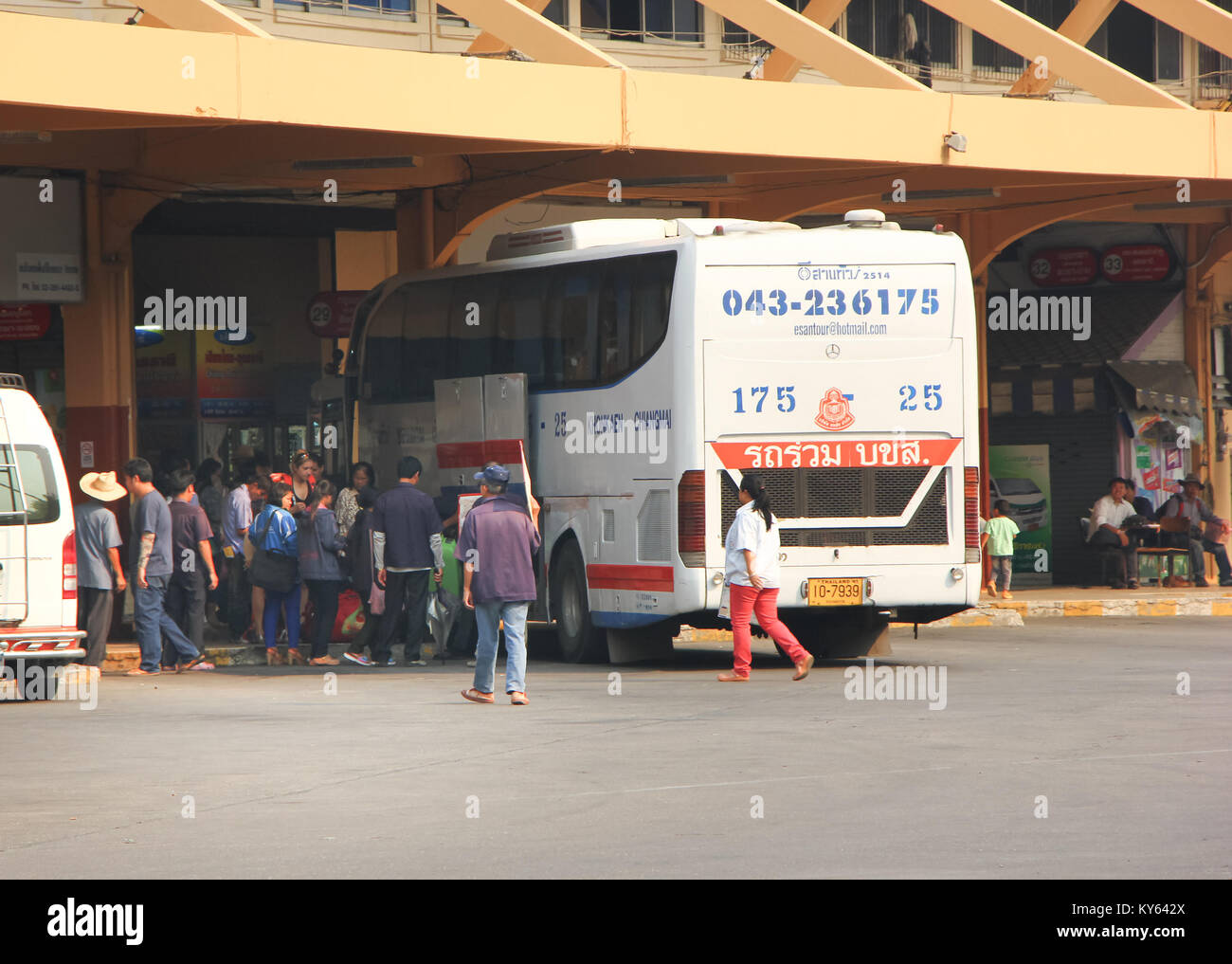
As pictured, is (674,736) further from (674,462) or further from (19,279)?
(19,279)

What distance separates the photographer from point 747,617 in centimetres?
1523

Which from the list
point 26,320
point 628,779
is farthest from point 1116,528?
point 628,779

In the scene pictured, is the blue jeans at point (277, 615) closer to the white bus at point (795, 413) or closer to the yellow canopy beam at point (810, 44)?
the white bus at point (795, 413)

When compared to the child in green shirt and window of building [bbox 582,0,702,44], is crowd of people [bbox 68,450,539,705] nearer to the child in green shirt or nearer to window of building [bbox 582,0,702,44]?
window of building [bbox 582,0,702,44]

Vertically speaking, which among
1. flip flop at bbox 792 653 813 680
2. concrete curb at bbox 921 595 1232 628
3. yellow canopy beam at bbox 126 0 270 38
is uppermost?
yellow canopy beam at bbox 126 0 270 38

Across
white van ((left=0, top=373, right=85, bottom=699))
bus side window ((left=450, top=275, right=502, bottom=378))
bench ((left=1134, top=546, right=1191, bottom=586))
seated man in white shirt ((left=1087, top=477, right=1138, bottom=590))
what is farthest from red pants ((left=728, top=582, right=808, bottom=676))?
bench ((left=1134, top=546, right=1191, bottom=586))

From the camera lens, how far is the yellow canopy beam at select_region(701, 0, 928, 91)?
20359 millimetres

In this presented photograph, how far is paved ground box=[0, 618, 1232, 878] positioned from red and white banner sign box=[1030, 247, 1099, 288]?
14.2 m

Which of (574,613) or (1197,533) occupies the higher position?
(1197,533)

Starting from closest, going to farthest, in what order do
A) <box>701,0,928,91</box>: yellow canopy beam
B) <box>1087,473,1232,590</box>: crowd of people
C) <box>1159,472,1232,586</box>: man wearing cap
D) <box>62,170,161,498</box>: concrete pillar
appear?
<box>701,0,928,91</box>: yellow canopy beam → <box>62,170,161,498</box>: concrete pillar → <box>1087,473,1232,590</box>: crowd of people → <box>1159,472,1232,586</box>: man wearing cap

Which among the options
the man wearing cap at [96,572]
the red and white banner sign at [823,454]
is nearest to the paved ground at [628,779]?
the man wearing cap at [96,572]

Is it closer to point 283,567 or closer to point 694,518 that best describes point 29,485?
point 283,567

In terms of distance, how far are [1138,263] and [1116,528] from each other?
4.23m

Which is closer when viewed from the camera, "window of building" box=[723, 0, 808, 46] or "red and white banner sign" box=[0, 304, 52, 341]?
"red and white banner sign" box=[0, 304, 52, 341]
